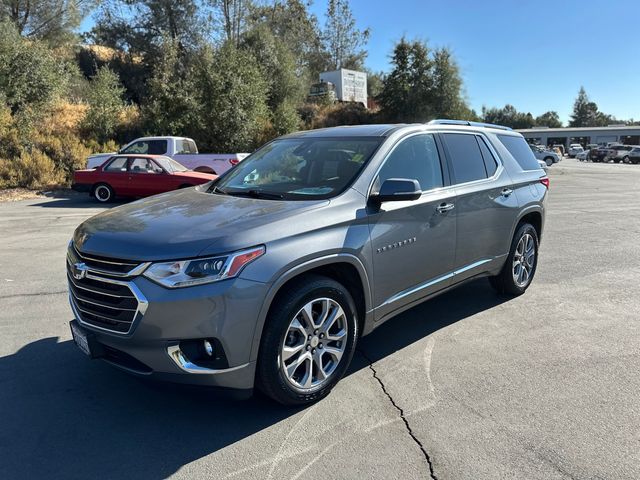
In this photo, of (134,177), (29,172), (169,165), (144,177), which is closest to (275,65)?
(29,172)

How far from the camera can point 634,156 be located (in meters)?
Result: 50.1

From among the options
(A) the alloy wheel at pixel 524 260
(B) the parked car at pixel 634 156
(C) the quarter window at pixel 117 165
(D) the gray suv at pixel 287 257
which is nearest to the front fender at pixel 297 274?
(D) the gray suv at pixel 287 257

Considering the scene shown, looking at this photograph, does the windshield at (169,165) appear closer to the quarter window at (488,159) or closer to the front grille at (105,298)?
the quarter window at (488,159)

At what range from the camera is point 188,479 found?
265 cm

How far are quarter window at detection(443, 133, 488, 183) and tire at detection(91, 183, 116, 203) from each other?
12.8 metres

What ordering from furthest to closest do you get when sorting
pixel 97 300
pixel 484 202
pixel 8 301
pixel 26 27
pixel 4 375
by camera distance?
1. pixel 26 27
2. pixel 8 301
3. pixel 484 202
4. pixel 4 375
5. pixel 97 300

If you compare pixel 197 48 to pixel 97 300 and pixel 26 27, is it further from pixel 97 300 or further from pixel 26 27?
pixel 97 300

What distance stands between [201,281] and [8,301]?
3854 millimetres

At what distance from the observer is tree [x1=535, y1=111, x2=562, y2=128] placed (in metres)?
141

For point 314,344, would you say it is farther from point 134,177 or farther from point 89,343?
point 134,177

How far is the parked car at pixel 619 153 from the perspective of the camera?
169 feet

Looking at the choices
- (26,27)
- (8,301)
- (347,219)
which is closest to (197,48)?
(26,27)

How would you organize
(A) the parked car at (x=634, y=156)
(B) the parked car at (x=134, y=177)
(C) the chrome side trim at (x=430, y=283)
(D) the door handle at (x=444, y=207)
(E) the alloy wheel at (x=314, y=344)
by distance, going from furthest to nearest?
(A) the parked car at (x=634, y=156)
(B) the parked car at (x=134, y=177)
(D) the door handle at (x=444, y=207)
(C) the chrome side trim at (x=430, y=283)
(E) the alloy wheel at (x=314, y=344)

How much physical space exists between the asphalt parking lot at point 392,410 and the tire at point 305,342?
18cm
